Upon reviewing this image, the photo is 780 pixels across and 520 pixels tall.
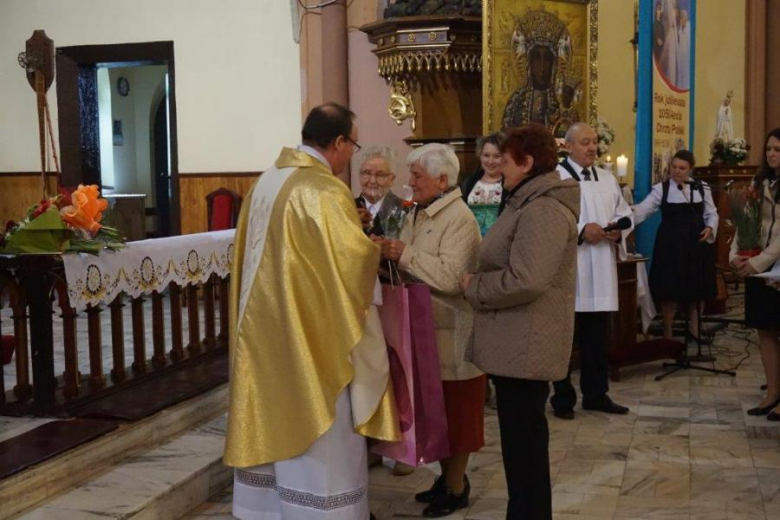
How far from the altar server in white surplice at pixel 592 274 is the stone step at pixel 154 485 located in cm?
204

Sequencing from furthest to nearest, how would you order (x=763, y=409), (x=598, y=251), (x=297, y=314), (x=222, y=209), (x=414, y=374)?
(x=222, y=209) < (x=598, y=251) < (x=763, y=409) < (x=414, y=374) < (x=297, y=314)

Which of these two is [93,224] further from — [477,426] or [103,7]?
[103,7]

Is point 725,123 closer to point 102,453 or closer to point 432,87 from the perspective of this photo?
point 432,87

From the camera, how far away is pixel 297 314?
326cm

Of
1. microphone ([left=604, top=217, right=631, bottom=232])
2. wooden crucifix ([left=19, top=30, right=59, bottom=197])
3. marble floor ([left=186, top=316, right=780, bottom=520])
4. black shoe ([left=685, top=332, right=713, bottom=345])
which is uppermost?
wooden crucifix ([left=19, top=30, right=59, bottom=197])

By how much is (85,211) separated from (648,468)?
286 cm

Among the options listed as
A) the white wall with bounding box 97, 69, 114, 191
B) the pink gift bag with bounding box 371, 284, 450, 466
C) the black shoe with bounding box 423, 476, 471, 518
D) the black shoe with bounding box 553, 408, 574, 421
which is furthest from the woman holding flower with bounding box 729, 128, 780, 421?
the white wall with bounding box 97, 69, 114, 191

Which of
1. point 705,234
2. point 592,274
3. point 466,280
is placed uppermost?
point 466,280

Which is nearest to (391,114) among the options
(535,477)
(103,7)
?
(103,7)

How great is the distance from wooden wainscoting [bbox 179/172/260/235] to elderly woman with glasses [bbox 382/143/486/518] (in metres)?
5.68

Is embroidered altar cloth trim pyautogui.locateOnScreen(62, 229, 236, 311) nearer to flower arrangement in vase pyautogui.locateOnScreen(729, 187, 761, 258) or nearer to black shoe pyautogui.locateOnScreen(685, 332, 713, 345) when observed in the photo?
flower arrangement in vase pyautogui.locateOnScreen(729, 187, 761, 258)

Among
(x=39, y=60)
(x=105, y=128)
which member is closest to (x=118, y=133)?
(x=105, y=128)

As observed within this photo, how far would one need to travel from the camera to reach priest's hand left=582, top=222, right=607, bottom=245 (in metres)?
5.37

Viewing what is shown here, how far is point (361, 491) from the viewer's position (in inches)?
134
